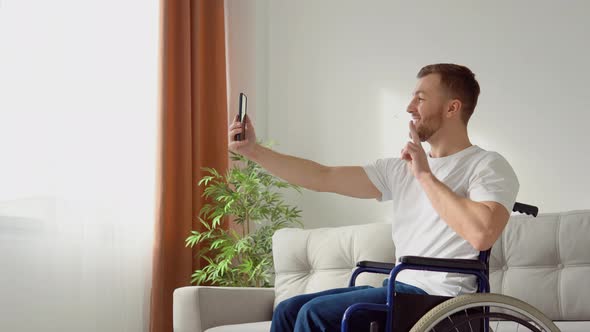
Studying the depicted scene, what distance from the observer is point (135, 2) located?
417cm

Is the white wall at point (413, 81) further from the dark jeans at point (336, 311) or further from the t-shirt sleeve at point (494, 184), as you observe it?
the dark jeans at point (336, 311)

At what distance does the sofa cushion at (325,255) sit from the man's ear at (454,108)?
3.38ft

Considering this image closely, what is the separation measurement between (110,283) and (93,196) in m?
0.43

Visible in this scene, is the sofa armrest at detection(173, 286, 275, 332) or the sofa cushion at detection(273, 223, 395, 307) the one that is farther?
the sofa cushion at detection(273, 223, 395, 307)

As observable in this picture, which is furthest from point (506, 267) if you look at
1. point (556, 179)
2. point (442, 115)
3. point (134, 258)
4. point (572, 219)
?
point (134, 258)

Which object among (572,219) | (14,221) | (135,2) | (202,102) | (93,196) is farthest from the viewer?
(202,102)

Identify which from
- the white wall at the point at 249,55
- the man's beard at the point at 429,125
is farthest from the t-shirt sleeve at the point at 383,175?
the white wall at the point at 249,55

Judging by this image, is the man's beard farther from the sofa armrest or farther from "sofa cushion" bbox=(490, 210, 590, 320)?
the sofa armrest

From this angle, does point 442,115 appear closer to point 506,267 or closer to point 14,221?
point 506,267

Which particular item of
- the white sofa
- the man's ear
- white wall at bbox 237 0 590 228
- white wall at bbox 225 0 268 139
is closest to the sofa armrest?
the white sofa

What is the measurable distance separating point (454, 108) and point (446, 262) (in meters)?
0.61

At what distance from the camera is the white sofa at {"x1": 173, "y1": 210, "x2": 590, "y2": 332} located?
2.86m

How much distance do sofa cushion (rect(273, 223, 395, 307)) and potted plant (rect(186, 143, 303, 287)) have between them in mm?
499

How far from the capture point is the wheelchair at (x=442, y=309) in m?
1.79
